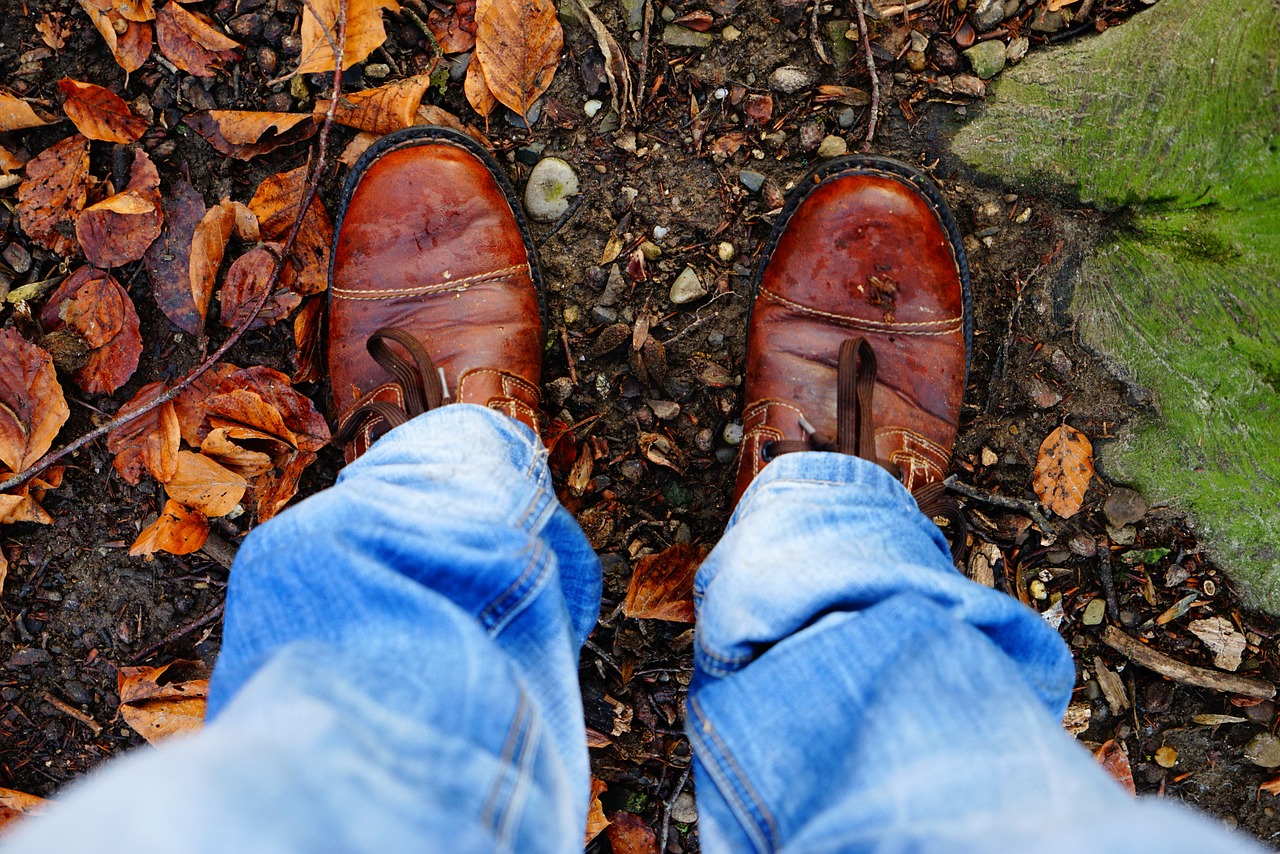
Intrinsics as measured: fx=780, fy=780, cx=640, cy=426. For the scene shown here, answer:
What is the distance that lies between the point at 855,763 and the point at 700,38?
1444mm

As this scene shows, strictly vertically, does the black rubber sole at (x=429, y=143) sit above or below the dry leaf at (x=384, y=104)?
below

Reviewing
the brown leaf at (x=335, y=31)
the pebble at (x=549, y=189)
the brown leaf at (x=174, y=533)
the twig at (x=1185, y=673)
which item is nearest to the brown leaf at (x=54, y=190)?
the brown leaf at (x=335, y=31)

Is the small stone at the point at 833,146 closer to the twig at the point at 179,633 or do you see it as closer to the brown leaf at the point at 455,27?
the brown leaf at the point at 455,27

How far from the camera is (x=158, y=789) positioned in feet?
2.27

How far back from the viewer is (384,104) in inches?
66.4

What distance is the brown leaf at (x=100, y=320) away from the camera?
1685mm

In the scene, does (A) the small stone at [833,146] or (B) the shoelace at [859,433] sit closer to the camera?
(B) the shoelace at [859,433]

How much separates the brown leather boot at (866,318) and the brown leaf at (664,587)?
20 centimetres

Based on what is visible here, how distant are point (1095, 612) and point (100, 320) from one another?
2284mm

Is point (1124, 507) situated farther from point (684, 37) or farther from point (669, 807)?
point (684, 37)

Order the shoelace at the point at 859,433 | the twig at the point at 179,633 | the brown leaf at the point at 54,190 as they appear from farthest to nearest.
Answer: the twig at the point at 179,633
the brown leaf at the point at 54,190
the shoelace at the point at 859,433

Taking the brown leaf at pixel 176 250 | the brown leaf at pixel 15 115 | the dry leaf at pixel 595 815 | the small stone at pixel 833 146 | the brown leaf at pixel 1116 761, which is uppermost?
the brown leaf at pixel 15 115

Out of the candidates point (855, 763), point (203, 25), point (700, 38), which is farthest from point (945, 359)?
point (203, 25)

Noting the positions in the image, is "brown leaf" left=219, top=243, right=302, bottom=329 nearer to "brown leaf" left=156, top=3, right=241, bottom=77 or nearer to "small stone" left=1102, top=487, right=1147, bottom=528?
"brown leaf" left=156, top=3, right=241, bottom=77
